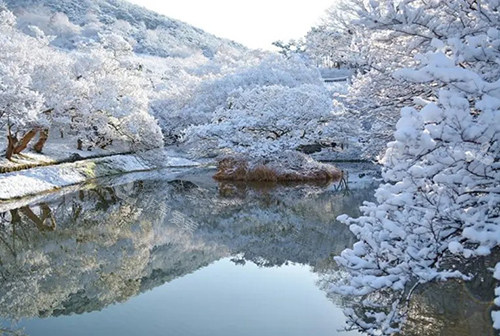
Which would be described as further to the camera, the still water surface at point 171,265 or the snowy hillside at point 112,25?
the snowy hillside at point 112,25

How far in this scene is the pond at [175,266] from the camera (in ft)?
23.0

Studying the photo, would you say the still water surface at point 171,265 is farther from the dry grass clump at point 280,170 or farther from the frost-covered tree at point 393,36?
the dry grass clump at point 280,170

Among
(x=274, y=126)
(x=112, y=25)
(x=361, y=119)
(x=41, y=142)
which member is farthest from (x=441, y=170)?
(x=112, y=25)

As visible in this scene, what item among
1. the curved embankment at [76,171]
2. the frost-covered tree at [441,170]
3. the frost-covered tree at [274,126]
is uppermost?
the frost-covered tree at [441,170]

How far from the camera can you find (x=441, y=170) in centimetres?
394

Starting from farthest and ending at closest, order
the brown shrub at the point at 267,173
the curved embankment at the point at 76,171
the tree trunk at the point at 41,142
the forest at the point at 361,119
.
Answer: the tree trunk at the point at 41,142
the brown shrub at the point at 267,173
the curved embankment at the point at 76,171
the forest at the point at 361,119

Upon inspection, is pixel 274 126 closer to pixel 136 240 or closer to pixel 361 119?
pixel 136 240

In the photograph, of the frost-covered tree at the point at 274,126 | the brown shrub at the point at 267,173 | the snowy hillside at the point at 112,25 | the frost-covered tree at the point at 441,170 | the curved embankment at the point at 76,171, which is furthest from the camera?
the snowy hillside at the point at 112,25

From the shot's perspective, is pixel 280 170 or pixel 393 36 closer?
pixel 393 36

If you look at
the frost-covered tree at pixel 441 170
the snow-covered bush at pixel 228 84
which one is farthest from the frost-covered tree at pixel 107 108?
the frost-covered tree at pixel 441 170

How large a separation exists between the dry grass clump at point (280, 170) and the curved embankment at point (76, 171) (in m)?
6.61

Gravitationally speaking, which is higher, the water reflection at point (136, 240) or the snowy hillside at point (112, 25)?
the snowy hillside at point (112, 25)

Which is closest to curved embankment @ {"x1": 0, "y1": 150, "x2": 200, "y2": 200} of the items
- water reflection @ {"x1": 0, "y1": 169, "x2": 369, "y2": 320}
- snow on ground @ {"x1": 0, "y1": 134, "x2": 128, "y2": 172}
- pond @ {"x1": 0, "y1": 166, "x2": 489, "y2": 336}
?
snow on ground @ {"x1": 0, "y1": 134, "x2": 128, "y2": 172}

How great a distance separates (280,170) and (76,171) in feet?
34.0
